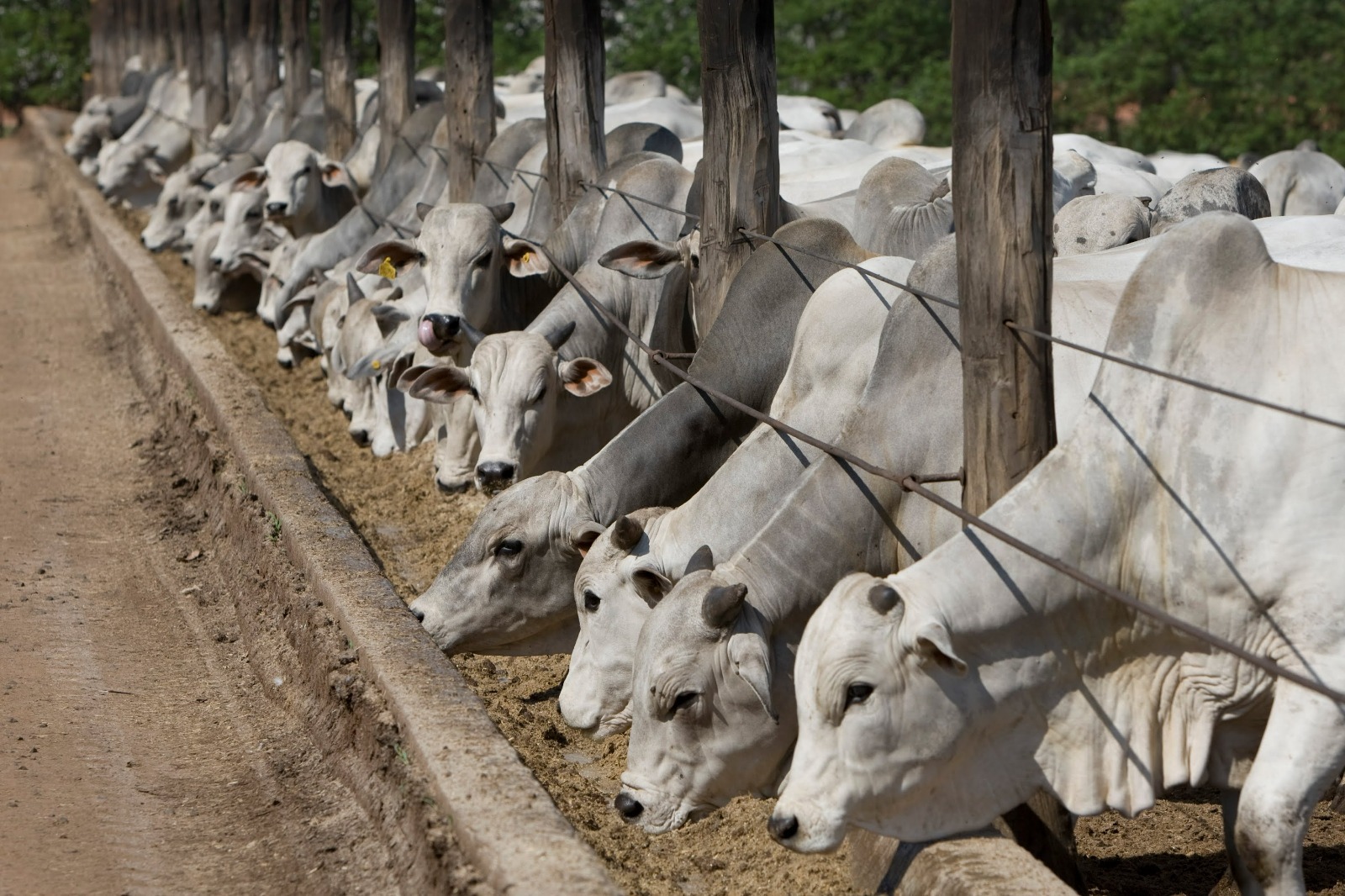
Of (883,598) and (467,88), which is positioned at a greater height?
(467,88)

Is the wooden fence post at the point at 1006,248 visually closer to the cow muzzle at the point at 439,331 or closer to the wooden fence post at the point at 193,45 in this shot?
the cow muzzle at the point at 439,331

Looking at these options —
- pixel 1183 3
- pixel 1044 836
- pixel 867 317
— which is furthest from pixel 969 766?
pixel 1183 3

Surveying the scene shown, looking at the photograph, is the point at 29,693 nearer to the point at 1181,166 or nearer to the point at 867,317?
the point at 867,317

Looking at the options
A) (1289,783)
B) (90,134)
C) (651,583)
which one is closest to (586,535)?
(651,583)

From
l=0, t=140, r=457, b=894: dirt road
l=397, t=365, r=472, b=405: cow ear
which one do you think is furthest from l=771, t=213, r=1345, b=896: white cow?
l=397, t=365, r=472, b=405: cow ear

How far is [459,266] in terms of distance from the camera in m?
7.21

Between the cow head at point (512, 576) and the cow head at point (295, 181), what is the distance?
21.2 feet

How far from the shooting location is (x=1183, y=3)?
55.7 ft

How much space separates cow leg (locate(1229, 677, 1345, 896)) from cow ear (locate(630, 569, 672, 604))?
1.50 meters

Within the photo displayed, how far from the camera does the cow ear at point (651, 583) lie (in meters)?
4.22

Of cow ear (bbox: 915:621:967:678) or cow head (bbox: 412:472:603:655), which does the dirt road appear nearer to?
cow head (bbox: 412:472:603:655)

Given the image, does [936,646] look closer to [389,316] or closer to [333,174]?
[389,316]

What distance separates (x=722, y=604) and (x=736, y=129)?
2.55 meters

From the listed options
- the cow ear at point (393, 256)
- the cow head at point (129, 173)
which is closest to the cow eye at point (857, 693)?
the cow ear at point (393, 256)
